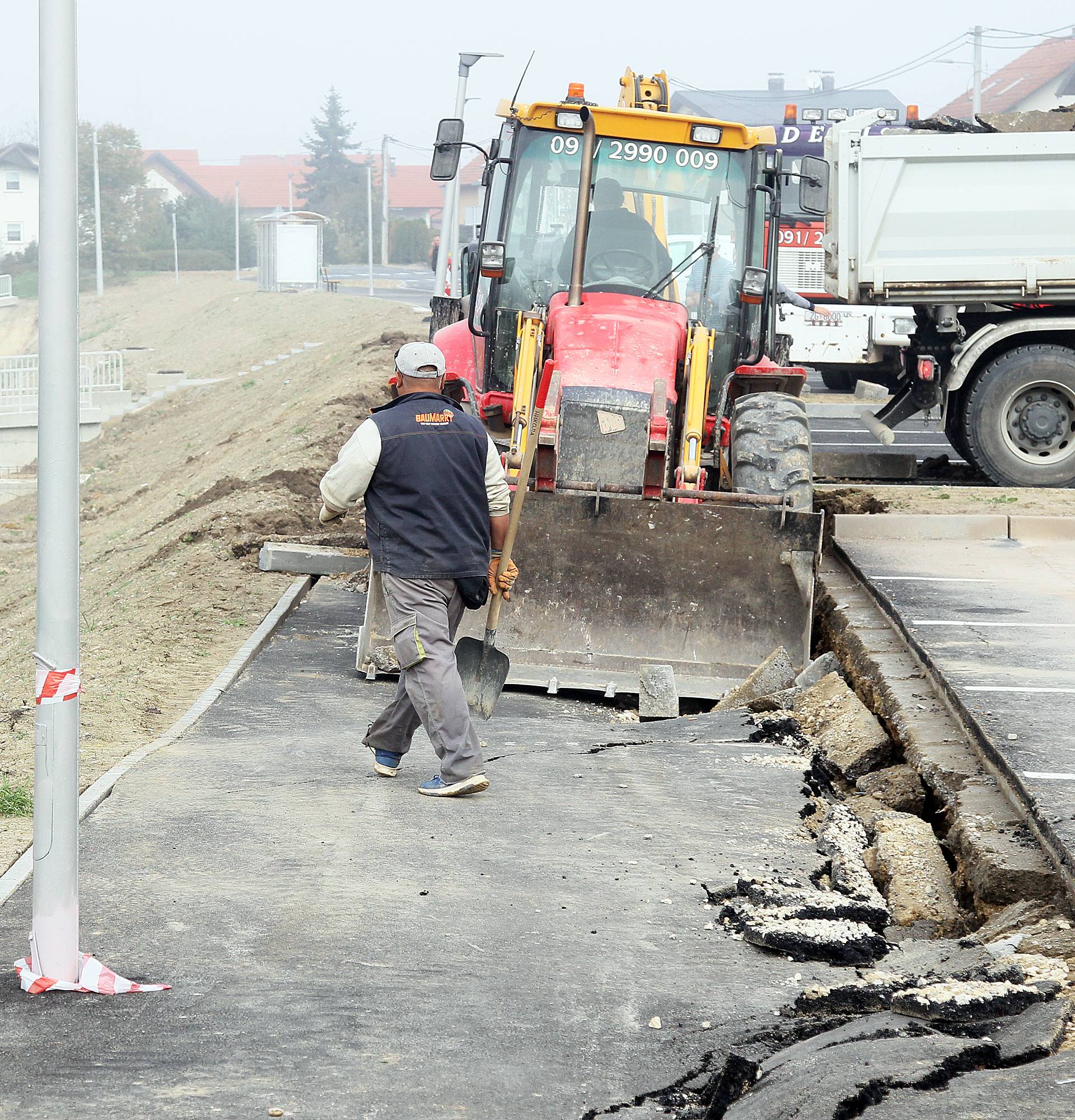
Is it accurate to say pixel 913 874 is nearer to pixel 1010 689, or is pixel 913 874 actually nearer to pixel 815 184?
pixel 1010 689

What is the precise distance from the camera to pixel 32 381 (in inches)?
1229

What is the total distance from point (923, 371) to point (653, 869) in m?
9.78

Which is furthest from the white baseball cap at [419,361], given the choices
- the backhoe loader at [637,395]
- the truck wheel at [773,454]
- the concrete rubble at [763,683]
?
the truck wheel at [773,454]

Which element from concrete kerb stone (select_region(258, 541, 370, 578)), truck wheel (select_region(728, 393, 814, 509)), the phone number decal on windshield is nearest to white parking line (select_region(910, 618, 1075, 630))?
truck wheel (select_region(728, 393, 814, 509))

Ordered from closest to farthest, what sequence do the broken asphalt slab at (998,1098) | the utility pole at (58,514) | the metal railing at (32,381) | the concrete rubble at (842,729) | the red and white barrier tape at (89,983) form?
the broken asphalt slab at (998,1098), the utility pole at (58,514), the red and white barrier tape at (89,983), the concrete rubble at (842,729), the metal railing at (32,381)

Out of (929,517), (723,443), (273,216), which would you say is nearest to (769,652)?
(723,443)

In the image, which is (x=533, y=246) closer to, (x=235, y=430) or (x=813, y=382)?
(x=813, y=382)

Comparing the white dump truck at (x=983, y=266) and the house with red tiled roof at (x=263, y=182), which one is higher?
the house with red tiled roof at (x=263, y=182)

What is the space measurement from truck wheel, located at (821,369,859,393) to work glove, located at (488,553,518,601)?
15.6 meters

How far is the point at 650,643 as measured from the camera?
8.61 metres

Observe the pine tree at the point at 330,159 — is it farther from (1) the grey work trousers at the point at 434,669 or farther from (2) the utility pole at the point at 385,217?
(1) the grey work trousers at the point at 434,669

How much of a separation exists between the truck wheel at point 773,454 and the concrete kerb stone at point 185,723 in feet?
10.8

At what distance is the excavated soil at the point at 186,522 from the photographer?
27.8ft

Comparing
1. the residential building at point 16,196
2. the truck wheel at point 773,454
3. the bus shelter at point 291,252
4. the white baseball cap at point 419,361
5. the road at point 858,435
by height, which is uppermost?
the residential building at point 16,196
